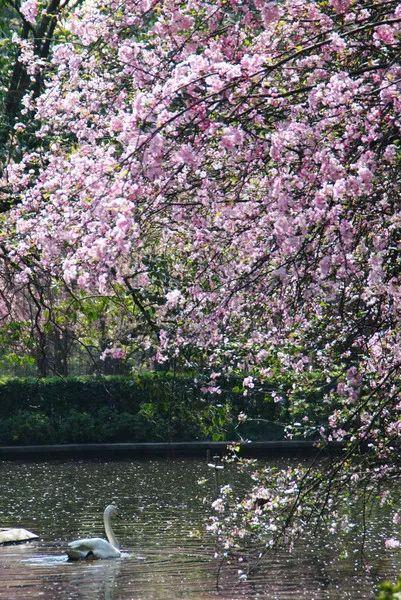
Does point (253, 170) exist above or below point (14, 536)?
above

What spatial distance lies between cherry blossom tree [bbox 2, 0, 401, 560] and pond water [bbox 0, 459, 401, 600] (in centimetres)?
242

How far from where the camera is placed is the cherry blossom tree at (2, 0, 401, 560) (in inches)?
232

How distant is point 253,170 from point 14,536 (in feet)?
32.8

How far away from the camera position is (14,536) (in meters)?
15.6

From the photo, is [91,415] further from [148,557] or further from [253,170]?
[253,170]

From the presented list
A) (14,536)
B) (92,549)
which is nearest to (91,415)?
(14,536)

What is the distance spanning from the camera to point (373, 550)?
14.2 meters

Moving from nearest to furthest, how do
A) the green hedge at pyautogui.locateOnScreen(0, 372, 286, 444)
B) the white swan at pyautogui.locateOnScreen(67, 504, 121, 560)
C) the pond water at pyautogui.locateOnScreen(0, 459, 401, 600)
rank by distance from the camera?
the pond water at pyautogui.locateOnScreen(0, 459, 401, 600), the white swan at pyautogui.locateOnScreen(67, 504, 121, 560), the green hedge at pyautogui.locateOnScreen(0, 372, 286, 444)

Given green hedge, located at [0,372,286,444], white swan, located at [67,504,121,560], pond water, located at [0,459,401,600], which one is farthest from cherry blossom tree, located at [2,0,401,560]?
green hedge, located at [0,372,286,444]

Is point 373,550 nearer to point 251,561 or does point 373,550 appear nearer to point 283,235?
point 251,561

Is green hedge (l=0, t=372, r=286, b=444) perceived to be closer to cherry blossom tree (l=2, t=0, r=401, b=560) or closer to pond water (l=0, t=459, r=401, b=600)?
pond water (l=0, t=459, r=401, b=600)

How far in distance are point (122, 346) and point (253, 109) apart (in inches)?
189

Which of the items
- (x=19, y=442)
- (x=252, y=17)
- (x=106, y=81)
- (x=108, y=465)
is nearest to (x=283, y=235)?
(x=252, y=17)

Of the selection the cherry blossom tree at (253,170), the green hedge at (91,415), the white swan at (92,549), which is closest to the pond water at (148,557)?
the white swan at (92,549)
